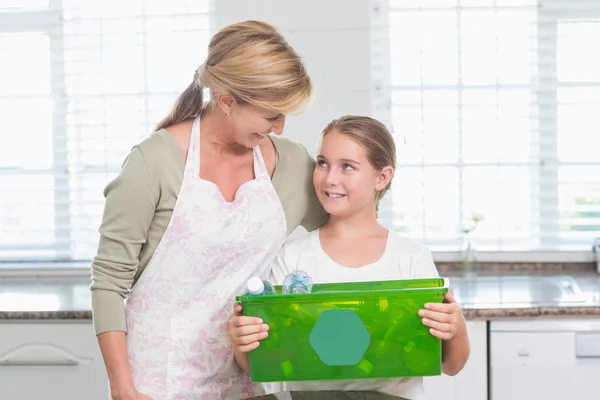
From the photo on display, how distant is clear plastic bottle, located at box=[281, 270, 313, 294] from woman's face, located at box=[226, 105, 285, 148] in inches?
10.8

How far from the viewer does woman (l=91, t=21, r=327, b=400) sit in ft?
5.17

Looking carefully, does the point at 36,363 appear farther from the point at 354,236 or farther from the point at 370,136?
the point at 370,136

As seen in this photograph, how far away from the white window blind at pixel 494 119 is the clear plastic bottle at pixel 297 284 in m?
1.56

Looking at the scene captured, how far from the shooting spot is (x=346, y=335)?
56.0 inches

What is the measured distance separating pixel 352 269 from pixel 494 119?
4.79 feet

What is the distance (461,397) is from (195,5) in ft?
5.12

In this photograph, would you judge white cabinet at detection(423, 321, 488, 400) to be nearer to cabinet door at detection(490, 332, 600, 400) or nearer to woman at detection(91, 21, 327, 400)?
cabinet door at detection(490, 332, 600, 400)

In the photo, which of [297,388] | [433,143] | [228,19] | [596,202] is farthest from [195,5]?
[297,388]

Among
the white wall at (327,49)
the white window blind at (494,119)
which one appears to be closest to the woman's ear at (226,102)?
the white wall at (327,49)

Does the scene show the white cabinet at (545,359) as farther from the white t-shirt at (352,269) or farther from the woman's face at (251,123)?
the woman's face at (251,123)

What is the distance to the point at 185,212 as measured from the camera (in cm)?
164

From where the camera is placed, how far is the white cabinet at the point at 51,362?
259cm

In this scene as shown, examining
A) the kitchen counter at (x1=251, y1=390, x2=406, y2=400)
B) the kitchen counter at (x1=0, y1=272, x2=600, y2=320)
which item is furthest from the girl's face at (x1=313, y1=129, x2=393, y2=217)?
the kitchen counter at (x1=0, y1=272, x2=600, y2=320)

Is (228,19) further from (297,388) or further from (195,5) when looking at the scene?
(297,388)
